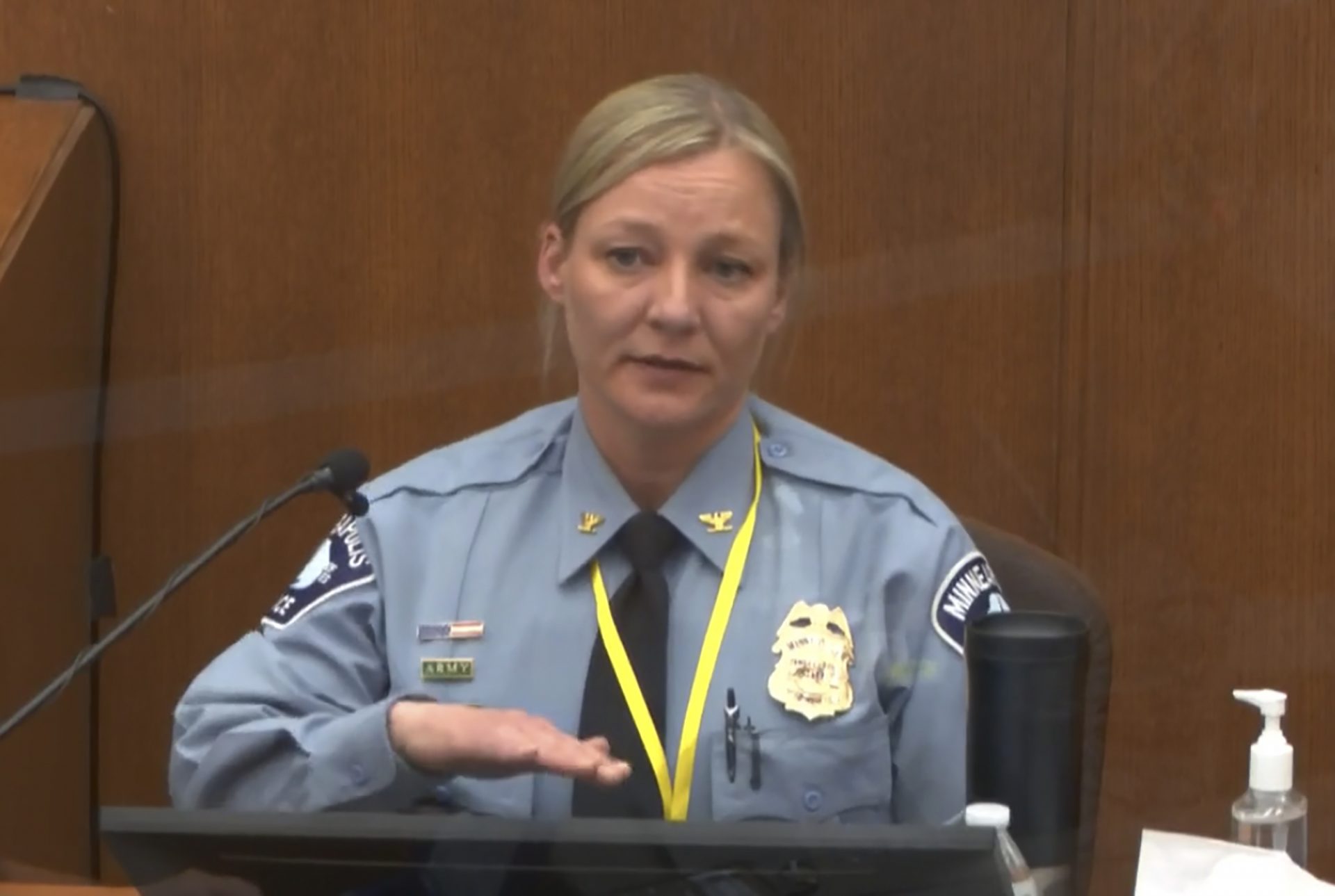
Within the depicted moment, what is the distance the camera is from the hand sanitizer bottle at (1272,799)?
1.02 m

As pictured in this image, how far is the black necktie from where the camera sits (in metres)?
1.31

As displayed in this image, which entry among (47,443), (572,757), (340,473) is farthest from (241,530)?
(47,443)

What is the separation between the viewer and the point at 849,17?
2107 millimetres

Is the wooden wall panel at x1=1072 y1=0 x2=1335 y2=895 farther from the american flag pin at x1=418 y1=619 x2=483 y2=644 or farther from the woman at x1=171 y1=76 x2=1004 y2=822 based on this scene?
the american flag pin at x1=418 y1=619 x2=483 y2=644

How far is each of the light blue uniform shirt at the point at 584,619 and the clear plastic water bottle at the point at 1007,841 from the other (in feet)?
1.13

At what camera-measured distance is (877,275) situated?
2160mm

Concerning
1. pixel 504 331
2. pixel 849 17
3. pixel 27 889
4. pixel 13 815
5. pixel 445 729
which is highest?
pixel 849 17

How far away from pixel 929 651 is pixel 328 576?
49cm

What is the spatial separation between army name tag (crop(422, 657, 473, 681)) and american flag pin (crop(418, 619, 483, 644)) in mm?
18

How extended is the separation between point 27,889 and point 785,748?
0.57 metres

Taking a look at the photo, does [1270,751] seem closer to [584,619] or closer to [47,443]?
[584,619]

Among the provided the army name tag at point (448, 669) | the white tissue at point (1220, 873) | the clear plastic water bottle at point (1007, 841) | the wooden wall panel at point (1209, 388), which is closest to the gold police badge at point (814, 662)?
the army name tag at point (448, 669)

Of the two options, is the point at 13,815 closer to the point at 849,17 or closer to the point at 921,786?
the point at 921,786

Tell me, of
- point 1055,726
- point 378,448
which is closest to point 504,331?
point 378,448
